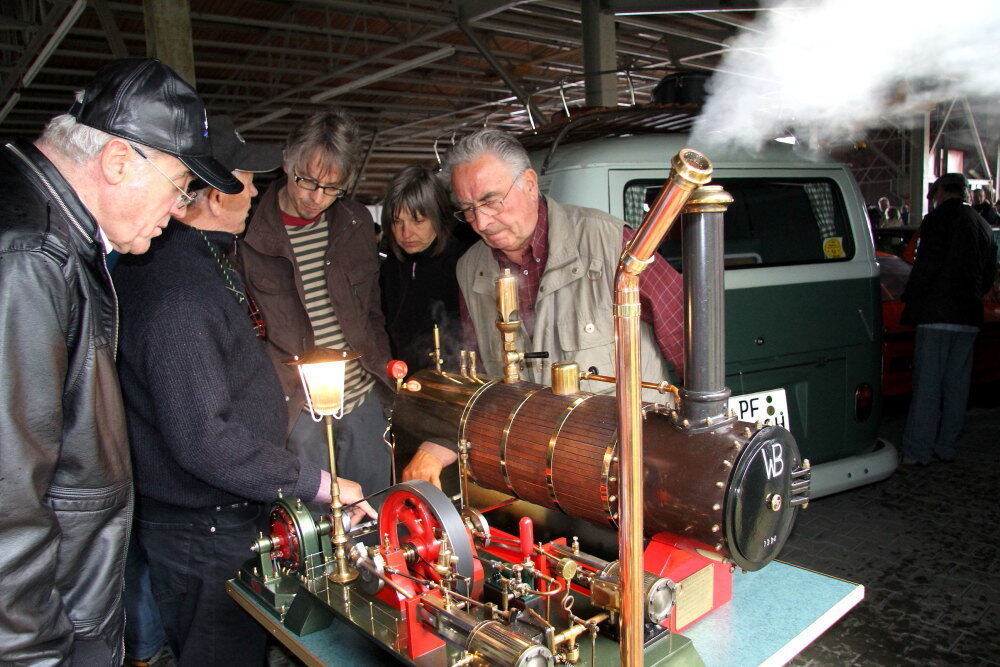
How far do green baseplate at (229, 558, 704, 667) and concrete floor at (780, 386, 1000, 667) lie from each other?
5.83ft

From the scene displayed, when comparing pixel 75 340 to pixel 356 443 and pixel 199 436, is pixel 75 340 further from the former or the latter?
pixel 356 443

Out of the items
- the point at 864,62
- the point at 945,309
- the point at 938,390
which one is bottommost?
the point at 938,390

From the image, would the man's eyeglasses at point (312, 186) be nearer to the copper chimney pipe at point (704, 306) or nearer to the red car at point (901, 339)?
the copper chimney pipe at point (704, 306)

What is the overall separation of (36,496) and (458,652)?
825 millimetres

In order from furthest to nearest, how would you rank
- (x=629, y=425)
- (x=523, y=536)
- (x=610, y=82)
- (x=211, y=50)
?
(x=211, y=50)
(x=610, y=82)
(x=523, y=536)
(x=629, y=425)

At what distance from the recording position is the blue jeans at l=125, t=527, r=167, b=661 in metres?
2.65

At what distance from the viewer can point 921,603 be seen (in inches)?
128

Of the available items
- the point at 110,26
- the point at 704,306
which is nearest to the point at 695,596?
the point at 704,306

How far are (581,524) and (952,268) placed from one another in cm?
400

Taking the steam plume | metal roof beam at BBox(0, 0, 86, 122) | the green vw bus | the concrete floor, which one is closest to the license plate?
the green vw bus

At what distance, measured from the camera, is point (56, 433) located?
4.02 ft

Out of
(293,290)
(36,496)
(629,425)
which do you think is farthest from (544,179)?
(36,496)

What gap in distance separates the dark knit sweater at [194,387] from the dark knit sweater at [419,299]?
41.3 inches

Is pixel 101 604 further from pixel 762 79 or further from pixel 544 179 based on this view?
pixel 544 179
